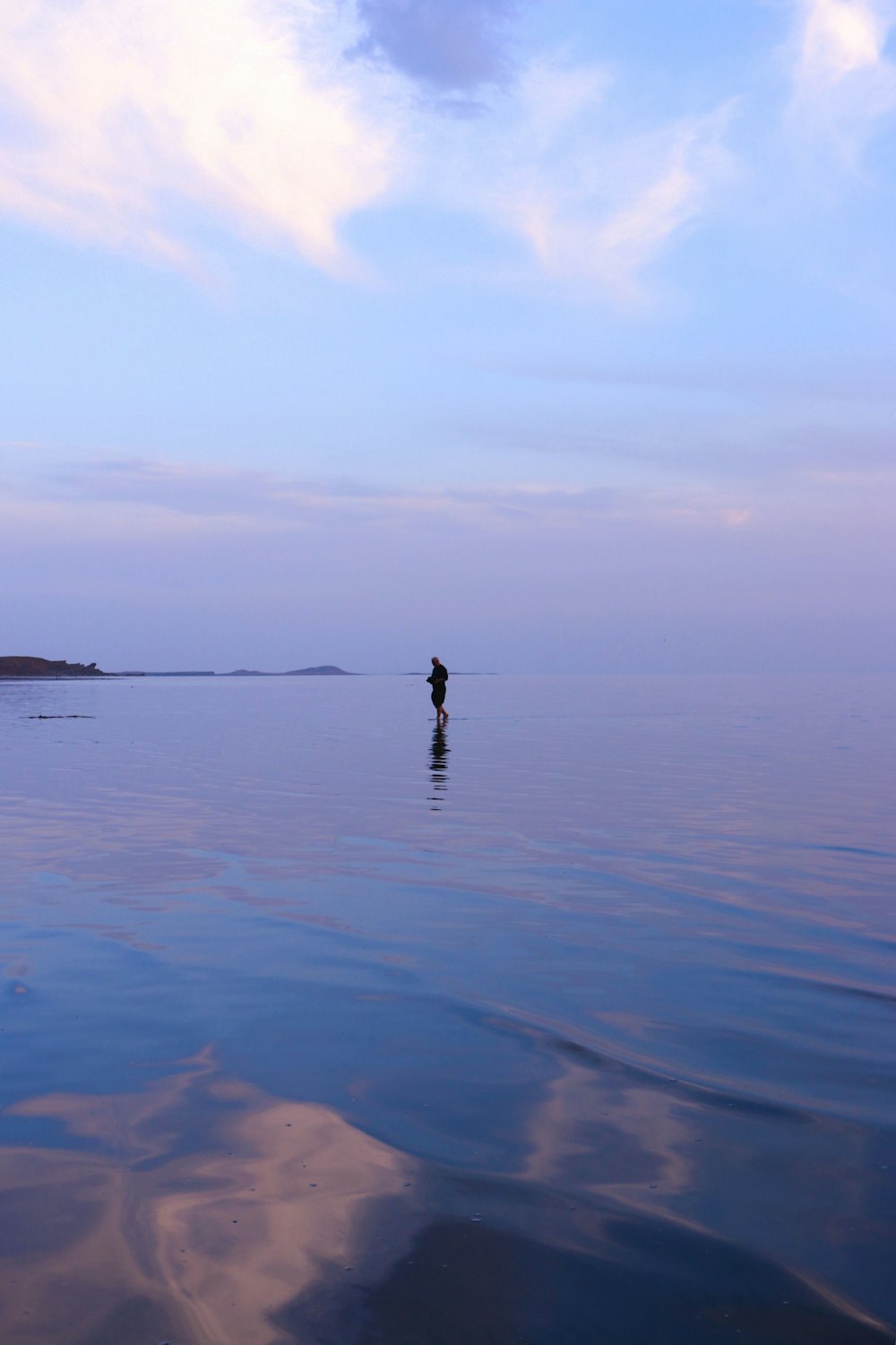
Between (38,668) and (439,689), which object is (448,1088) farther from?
(38,668)

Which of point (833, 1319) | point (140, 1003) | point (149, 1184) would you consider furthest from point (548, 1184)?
point (140, 1003)

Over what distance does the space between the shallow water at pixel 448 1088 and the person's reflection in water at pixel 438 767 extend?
12.6ft

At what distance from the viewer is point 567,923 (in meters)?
9.17

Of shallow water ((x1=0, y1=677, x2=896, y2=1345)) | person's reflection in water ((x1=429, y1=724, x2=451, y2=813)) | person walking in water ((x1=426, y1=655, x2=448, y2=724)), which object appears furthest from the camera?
person walking in water ((x1=426, y1=655, x2=448, y2=724))

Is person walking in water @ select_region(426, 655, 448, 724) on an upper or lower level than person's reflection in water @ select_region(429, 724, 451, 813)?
upper

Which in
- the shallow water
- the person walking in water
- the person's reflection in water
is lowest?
the shallow water

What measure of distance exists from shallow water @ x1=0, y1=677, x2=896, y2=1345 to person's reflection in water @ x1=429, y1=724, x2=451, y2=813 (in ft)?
12.6

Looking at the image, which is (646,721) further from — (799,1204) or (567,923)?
(799,1204)

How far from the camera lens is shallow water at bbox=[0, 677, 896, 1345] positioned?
371 centimetres

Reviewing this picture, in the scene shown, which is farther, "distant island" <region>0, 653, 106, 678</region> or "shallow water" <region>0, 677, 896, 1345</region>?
"distant island" <region>0, 653, 106, 678</region>

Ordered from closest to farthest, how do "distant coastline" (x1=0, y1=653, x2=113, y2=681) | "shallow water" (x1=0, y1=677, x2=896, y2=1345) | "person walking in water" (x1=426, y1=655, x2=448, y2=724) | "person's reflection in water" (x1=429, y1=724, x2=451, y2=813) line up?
"shallow water" (x1=0, y1=677, x2=896, y2=1345) < "person's reflection in water" (x1=429, y1=724, x2=451, y2=813) < "person walking in water" (x1=426, y1=655, x2=448, y2=724) < "distant coastline" (x1=0, y1=653, x2=113, y2=681)

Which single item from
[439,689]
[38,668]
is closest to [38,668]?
[38,668]

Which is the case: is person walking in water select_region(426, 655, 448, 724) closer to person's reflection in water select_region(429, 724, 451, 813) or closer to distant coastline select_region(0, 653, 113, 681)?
person's reflection in water select_region(429, 724, 451, 813)

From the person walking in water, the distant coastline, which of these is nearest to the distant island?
the distant coastline
